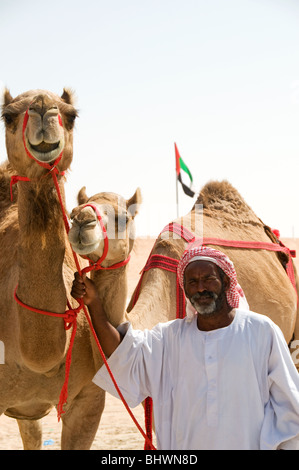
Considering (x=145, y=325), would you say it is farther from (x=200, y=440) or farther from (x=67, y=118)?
(x=67, y=118)

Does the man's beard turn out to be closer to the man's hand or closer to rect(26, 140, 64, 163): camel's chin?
the man's hand

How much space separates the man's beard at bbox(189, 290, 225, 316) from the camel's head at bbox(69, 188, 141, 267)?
0.49 metres

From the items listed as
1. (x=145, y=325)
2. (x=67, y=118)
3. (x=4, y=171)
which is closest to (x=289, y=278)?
(x=145, y=325)

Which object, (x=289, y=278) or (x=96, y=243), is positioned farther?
(x=289, y=278)

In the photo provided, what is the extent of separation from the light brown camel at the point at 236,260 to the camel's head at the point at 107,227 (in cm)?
88

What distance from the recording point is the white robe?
3.14 m

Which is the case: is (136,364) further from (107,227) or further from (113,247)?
(107,227)

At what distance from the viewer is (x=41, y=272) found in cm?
359

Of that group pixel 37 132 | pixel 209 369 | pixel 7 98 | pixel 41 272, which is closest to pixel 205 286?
pixel 209 369

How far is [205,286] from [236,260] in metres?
2.18

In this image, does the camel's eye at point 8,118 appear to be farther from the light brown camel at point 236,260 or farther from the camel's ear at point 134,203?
the light brown camel at point 236,260
